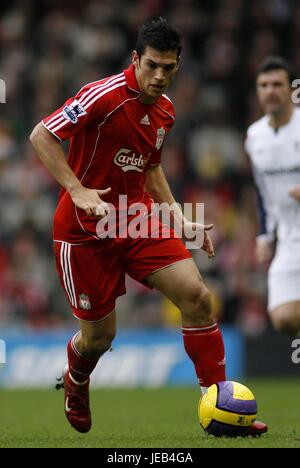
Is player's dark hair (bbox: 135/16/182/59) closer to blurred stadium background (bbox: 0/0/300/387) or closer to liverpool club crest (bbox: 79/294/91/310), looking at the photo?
liverpool club crest (bbox: 79/294/91/310)

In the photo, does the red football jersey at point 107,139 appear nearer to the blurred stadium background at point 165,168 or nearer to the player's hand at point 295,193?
the player's hand at point 295,193

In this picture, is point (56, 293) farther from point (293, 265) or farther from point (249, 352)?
point (293, 265)

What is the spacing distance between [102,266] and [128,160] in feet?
2.25

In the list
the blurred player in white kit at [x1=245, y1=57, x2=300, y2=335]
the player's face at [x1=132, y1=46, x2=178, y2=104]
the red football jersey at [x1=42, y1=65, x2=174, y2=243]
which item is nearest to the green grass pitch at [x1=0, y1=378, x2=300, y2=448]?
the blurred player in white kit at [x1=245, y1=57, x2=300, y2=335]

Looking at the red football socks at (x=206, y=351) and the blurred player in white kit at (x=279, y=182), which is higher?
the blurred player in white kit at (x=279, y=182)

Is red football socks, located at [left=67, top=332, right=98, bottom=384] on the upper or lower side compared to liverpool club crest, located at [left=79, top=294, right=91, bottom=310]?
lower

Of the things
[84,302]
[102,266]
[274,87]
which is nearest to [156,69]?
[102,266]

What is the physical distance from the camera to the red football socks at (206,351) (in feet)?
21.5

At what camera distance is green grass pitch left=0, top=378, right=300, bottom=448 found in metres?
6.29

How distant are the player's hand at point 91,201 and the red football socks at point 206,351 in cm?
95

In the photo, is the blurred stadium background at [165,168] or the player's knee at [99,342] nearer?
the player's knee at [99,342]

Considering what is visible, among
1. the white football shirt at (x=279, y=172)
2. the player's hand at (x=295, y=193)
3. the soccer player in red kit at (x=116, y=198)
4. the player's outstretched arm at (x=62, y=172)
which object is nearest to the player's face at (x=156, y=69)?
the soccer player in red kit at (x=116, y=198)

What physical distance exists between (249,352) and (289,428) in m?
7.03

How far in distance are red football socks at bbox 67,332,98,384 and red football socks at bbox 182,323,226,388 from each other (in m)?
0.86
